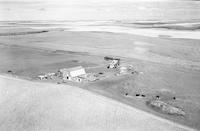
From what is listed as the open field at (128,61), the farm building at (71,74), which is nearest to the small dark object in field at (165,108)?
the open field at (128,61)

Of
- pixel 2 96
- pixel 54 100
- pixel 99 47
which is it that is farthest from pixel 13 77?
pixel 99 47

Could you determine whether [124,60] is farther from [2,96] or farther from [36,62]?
[2,96]

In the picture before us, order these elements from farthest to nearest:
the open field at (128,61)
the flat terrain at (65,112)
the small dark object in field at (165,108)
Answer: the open field at (128,61) < the small dark object in field at (165,108) < the flat terrain at (65,112)

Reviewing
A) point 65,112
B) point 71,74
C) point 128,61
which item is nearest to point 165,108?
point 65,112

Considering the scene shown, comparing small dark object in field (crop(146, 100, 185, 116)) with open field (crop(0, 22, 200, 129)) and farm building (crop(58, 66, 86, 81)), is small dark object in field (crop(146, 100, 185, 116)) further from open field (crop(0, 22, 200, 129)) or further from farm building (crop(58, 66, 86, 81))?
farm building (crop(58, 66, 86, 81))

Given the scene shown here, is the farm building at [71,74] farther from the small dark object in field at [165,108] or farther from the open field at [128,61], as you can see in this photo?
the small dark object in field at [165,108]
